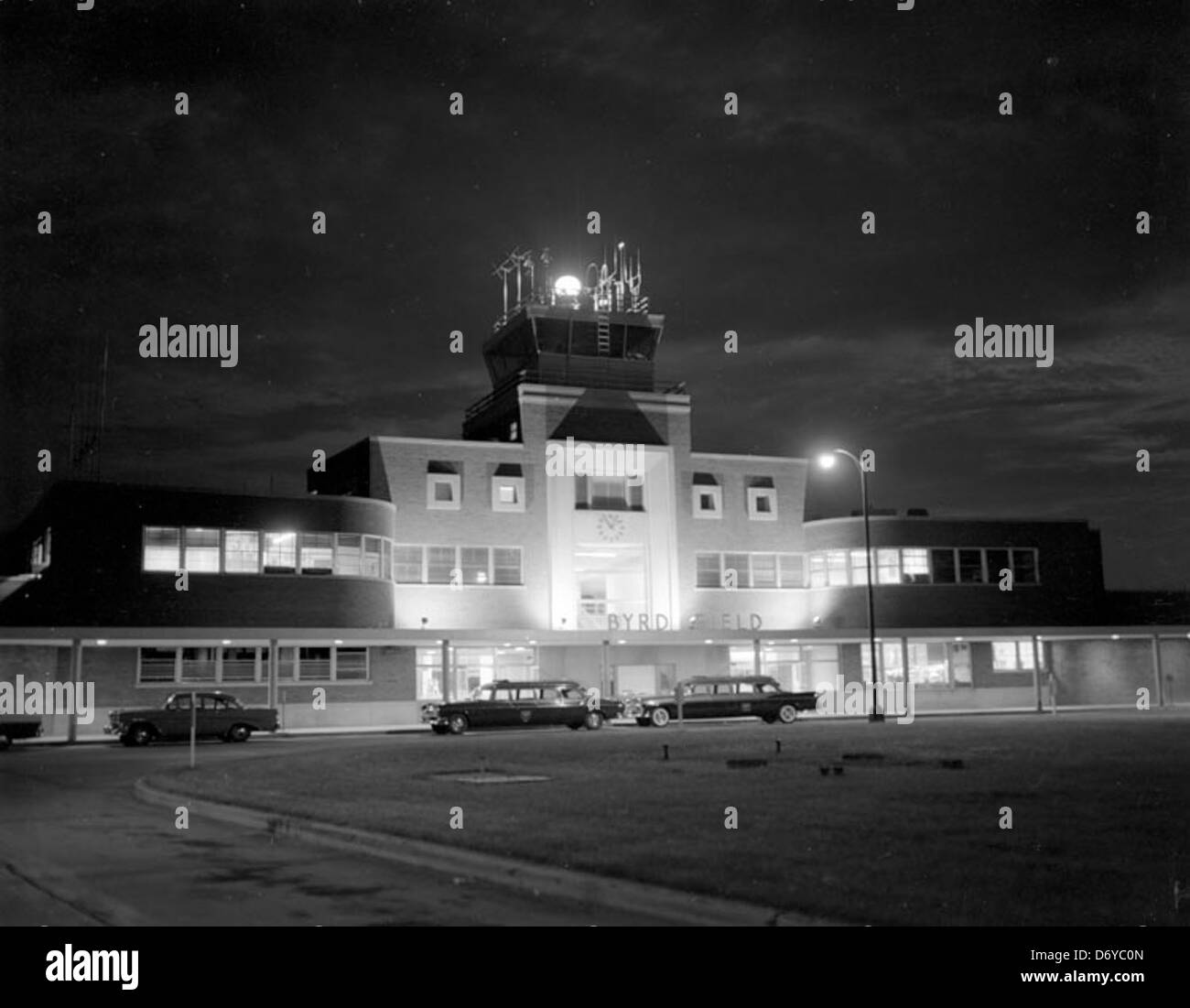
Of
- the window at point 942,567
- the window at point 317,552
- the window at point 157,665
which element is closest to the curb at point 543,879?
the window at point 157,665

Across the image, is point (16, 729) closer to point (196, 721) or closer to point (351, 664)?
point (196, 721)

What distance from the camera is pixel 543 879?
11812 mm

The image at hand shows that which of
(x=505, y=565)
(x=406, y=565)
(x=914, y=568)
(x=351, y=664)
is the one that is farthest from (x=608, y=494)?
(x=351, y=664)

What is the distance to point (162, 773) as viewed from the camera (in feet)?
78.5

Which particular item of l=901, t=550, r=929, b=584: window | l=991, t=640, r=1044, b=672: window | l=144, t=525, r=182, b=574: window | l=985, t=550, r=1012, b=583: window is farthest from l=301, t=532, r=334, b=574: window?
l=985, t=550, r=1012, b=583: window

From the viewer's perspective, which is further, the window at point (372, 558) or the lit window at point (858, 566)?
the lit window at point (858, 566)

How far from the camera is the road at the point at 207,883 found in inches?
413

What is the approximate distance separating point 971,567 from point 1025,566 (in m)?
2.65

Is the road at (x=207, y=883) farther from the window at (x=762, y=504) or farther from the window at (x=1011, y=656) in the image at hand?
the window at (x=1011, y=656)

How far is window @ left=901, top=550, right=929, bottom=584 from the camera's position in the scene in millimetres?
58562

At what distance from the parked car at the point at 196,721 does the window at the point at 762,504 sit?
26502mm

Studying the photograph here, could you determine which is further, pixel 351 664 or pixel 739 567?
pixel 739 567

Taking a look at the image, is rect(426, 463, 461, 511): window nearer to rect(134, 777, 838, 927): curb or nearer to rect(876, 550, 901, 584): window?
rect(876, 550, 901, 584): window

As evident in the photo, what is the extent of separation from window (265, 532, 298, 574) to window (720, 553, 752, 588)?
1945 cm
